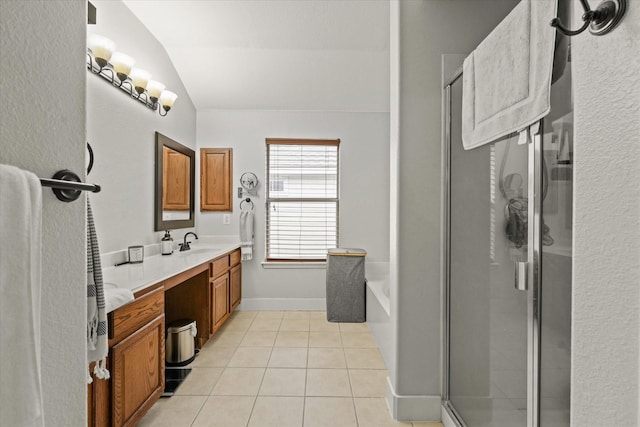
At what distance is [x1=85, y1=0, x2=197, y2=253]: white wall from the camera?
2.19 meters

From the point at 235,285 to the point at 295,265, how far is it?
2.44 ft

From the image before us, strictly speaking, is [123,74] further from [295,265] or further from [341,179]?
[295,265]

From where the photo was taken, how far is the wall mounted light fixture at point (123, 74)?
81.8 inches

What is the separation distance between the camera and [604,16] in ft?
2.11

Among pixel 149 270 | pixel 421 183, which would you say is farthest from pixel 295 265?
pixel 421 183

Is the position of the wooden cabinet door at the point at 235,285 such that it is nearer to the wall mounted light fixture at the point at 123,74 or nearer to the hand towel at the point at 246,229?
the hand towel at the point at 246,229

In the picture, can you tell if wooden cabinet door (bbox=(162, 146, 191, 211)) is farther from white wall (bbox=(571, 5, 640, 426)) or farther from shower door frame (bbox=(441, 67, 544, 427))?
white wall (bbox=(571, 5, 640, 426))

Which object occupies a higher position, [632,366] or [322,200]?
[322,200]

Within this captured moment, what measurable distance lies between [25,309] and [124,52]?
2616 millimetres

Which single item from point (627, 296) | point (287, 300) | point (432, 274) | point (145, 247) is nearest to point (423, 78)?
point (432, 274)

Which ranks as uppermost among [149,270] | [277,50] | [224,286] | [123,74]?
[277,50]

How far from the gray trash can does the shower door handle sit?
2.25 meters

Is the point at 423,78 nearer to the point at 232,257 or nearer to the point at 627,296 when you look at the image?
the point at 627,296

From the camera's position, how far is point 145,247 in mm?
2752
